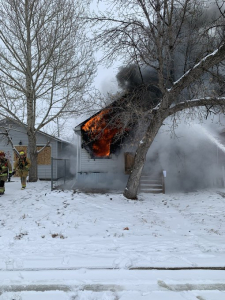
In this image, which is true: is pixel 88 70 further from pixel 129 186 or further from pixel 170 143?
pixel 129 186

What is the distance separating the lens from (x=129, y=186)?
29.6 ft

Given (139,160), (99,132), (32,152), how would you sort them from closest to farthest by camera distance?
1. (139,160)
2. (99,132)
3. (32,152)

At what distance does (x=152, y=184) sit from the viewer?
39.2 ft

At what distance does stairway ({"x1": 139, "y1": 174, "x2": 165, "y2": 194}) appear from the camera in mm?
11461

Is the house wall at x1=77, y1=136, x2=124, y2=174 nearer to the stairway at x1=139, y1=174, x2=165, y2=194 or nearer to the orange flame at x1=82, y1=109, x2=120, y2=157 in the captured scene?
the orange flame at x1=82, y1=109, x2=120, y2=157

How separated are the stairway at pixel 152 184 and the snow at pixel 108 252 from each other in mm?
3998

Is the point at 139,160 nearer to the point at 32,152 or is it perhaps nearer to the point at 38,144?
the point at 32,152

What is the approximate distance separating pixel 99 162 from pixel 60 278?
10.3 m

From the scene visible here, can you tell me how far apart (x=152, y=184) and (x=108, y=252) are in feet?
27.4

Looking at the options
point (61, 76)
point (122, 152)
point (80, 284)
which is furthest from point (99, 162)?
point (80, 284)

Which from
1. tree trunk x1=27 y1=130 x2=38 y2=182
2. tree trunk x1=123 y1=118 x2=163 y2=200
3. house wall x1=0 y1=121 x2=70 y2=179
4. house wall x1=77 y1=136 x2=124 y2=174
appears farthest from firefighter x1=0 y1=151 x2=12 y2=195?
house wall x1=0 y1=121 x2=70 y2=179

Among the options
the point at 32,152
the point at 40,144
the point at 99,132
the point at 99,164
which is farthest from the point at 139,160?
the point at 40,144

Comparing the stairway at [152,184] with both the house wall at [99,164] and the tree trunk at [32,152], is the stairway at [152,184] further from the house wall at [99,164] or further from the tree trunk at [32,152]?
the tree trunk at [32,152]

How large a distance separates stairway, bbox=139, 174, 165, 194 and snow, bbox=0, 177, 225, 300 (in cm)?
400
